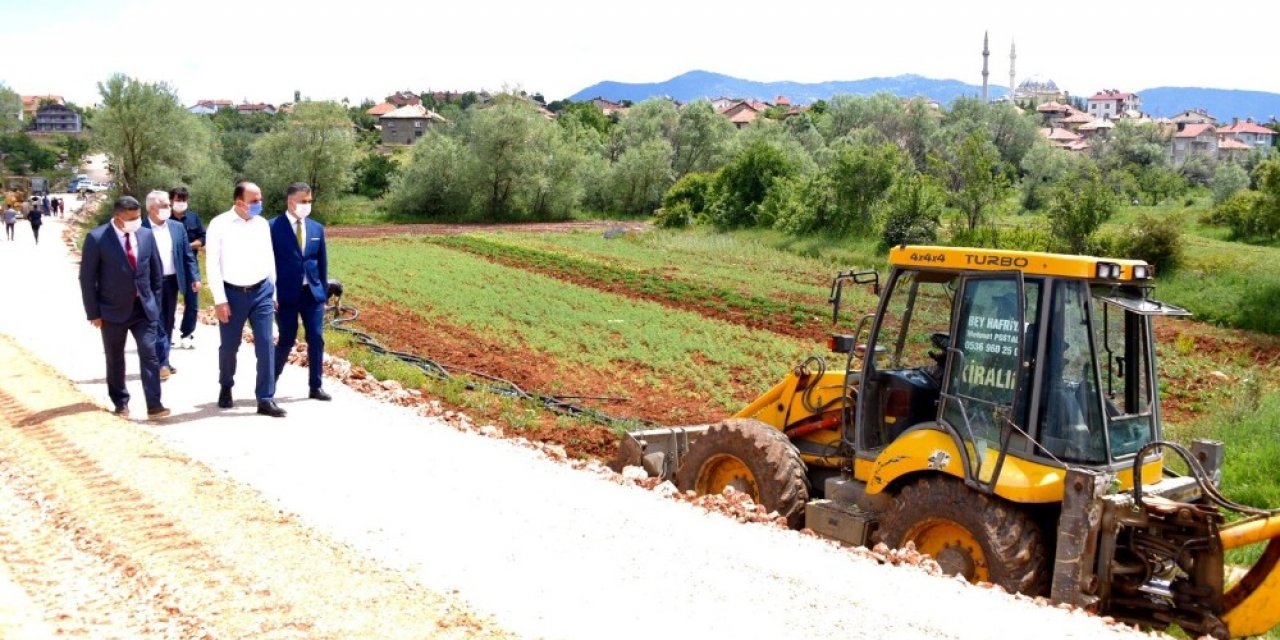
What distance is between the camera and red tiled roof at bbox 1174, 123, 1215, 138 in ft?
453

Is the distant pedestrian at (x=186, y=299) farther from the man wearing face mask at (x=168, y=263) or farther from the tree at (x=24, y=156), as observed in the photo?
the tree at (x=24, y=156)

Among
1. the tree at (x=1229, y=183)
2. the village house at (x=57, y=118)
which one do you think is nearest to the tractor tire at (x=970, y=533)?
the tree at (x=1229, y=183)

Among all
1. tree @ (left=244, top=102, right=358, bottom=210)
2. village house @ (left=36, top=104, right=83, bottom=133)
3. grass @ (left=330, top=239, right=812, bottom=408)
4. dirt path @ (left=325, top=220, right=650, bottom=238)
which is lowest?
grass @ (left=330, top=239, right=812, bottom=408)

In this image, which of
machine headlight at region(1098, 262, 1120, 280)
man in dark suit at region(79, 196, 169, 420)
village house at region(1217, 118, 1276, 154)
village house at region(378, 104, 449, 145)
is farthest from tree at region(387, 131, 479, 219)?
village house at region(1217, 118, 1276, 154)

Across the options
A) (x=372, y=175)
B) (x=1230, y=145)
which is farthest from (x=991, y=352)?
(x=1230, y=145)

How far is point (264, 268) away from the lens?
961 centimetres

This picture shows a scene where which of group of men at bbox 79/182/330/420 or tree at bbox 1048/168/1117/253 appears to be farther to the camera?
tree at bbox 1048/168/1117/253

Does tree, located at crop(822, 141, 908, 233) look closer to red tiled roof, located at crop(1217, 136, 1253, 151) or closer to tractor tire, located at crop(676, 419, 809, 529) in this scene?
tractor tire, located at crop(676, 419, 809, 529)

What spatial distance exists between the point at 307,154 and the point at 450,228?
1163 centimetres

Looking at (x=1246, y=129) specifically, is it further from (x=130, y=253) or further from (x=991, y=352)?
(x=130, y=253)

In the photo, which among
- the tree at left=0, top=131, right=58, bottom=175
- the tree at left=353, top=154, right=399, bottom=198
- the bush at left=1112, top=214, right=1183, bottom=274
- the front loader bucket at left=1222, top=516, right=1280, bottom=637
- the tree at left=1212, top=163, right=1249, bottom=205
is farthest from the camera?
the tree at left=0, top=131, right=58, bottom=175

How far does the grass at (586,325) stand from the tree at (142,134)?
103 ft

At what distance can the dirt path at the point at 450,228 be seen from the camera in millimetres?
51112

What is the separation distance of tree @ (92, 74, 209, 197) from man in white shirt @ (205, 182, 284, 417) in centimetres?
5211
